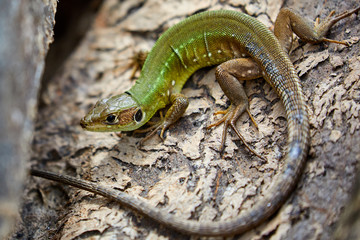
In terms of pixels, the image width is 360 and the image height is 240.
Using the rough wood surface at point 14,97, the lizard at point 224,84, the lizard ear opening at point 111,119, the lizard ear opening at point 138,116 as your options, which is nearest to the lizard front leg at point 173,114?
the lizard at point 224,84

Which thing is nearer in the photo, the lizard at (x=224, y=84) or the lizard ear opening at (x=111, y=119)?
the lizard at (x=224, y=84)

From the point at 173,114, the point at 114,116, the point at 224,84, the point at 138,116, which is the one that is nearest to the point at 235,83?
the point at 224,84

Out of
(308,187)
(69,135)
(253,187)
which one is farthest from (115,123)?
(308,187)

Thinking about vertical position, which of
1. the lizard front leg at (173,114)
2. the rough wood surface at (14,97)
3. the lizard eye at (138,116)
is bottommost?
the rough wood surface at (14,97)

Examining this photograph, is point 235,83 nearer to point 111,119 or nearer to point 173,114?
point 173,114

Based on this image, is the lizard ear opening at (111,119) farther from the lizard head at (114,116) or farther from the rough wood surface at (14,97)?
the rough wood surface at (14,97)

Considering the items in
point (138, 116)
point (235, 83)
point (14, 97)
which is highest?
point (138, 116)

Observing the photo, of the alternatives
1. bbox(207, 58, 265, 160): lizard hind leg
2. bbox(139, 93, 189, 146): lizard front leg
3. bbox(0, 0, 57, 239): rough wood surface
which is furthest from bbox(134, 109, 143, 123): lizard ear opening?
bbox(0, 0, 57, 239): rough wood surface
